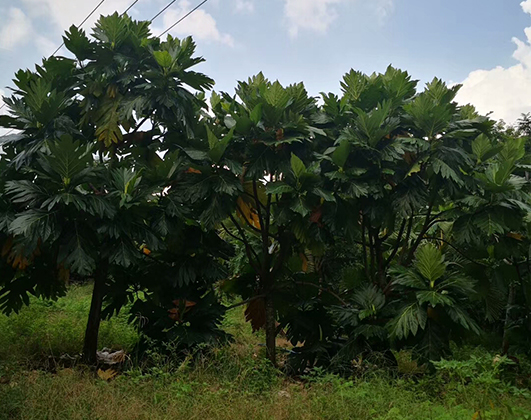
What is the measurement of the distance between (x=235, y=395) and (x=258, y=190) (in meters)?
1.89

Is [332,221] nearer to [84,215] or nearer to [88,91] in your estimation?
[84,215]

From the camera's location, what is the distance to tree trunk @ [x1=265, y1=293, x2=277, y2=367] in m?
4.01

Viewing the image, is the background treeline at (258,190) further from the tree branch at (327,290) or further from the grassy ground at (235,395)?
the grassy ground at (235,395)

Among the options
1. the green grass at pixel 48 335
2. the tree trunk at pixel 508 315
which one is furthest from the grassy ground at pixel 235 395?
the tree trunk at pixel 508 315

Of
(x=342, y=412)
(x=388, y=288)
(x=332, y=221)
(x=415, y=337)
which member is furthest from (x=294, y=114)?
(x=342, y=412)

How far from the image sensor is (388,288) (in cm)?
396

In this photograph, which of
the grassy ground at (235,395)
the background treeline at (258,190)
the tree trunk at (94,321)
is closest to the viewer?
the grassy ground at (235,395)

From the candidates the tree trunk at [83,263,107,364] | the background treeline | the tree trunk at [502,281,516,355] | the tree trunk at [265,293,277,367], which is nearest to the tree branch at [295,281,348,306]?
the background treeline

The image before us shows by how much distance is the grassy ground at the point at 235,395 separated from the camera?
250 cm

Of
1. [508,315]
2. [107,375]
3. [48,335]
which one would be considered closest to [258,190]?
[107,375]

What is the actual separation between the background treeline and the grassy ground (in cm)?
40

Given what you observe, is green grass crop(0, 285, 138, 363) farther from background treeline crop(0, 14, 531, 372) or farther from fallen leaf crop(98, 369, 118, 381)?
fallen leaf crop(98, 369, 118, 381)

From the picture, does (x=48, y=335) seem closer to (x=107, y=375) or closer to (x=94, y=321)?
(x=94, y=321)

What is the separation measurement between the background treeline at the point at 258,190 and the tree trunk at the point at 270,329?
1 cm
